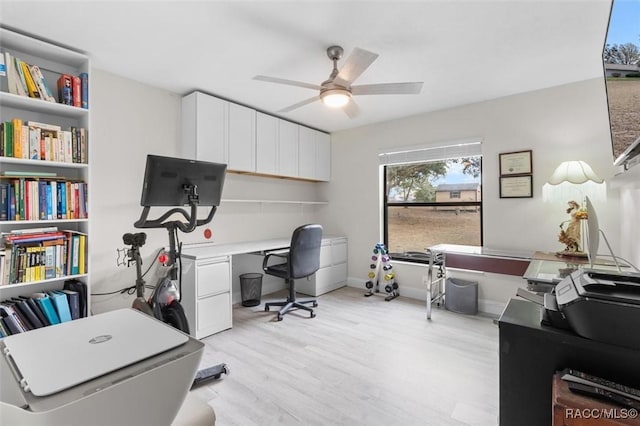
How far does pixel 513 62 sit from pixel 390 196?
6.76 ft

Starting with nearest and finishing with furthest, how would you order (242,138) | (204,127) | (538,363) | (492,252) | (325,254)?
(538,363), (492,252), (204,127), (242,138), (325,254)

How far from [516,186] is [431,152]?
99 centimetres

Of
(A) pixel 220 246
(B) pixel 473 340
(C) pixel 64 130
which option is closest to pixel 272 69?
(C) pixel 64 130

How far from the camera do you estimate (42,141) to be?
6.75 ft

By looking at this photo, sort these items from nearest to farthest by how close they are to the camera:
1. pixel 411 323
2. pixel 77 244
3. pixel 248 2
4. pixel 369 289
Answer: pixel 248 2, pixel 77 244, pixel 411 323, pixel 369 289

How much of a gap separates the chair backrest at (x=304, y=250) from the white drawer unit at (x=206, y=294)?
0.64m

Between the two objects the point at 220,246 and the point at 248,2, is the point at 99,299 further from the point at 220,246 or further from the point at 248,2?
the point at 248,2

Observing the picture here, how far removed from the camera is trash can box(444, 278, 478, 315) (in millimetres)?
3162

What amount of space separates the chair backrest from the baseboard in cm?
123

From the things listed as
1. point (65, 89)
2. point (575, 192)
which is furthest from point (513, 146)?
point (65, 89)

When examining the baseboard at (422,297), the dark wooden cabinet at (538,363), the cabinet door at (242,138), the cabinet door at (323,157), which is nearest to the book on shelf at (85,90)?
the cabinet door at (242,138)

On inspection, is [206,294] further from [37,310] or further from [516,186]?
[516,186]

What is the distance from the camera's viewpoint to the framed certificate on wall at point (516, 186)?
3.00 metres

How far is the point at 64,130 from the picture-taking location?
2.31 m
